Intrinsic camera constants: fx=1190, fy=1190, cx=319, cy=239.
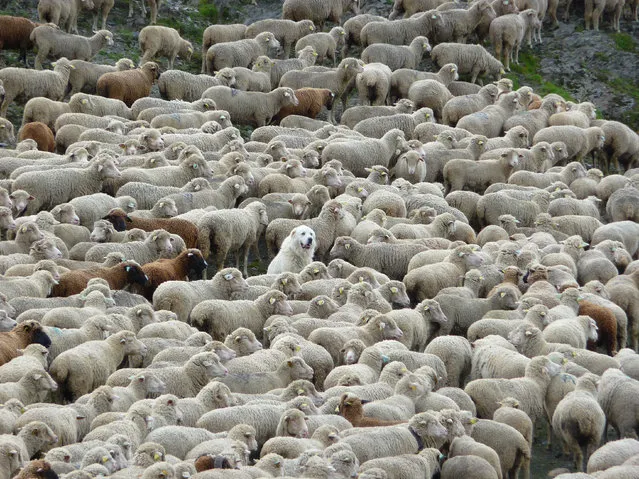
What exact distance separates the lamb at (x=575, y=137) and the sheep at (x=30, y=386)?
15194mm

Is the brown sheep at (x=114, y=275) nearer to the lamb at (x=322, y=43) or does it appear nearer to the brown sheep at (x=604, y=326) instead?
the brown sheep at (x=604, y=326)

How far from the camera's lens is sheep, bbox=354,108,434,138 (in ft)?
85.7

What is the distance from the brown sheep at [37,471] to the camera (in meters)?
11.2

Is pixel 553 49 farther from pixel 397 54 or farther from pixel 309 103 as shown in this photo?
pixel 309 103

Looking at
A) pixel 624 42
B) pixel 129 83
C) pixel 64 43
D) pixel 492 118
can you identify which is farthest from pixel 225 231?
pixel 624 42

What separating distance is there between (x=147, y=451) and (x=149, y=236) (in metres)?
7.53

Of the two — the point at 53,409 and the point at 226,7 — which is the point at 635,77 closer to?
the point at 226,7

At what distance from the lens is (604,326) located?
17250mm

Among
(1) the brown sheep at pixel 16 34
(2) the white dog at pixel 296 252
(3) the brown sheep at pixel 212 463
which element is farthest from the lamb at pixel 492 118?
(3) the brown sheep at pixel 212 463

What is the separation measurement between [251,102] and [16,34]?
6.07m

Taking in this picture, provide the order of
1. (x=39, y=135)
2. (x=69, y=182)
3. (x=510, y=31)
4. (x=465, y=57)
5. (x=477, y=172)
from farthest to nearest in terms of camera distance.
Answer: (x=510, y=31), (x=465, y=57), (x=39, y=135), (x=477, y=172), (x=69, y=182)

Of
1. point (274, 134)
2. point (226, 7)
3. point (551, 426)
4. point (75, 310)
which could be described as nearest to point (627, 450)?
point (551, 426)

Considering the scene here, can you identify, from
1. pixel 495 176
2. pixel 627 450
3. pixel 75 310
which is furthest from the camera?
pixel 495 176

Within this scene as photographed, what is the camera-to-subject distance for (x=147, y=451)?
460 inches
